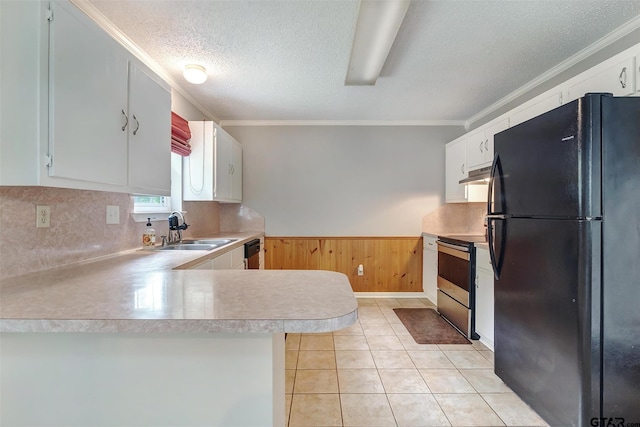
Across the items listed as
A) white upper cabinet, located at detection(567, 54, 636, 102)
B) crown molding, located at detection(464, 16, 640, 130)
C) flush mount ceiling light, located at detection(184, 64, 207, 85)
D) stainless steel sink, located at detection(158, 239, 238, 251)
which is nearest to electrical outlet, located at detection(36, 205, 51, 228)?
stainless steel sink, located at detection(158, 239, 238, 251)

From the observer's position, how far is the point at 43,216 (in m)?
1.37

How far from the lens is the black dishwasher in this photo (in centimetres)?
290

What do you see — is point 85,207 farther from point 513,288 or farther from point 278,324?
point 513,288

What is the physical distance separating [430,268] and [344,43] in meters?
2.83

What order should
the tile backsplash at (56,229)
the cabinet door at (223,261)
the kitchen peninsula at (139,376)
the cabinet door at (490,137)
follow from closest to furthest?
the kitchen peninsula at (139,376), the tile backsplash at (56,229), the cabinet door at (223,261), the cabinet door at (490,137)

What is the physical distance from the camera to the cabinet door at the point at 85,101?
1.07m

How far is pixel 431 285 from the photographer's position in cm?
365

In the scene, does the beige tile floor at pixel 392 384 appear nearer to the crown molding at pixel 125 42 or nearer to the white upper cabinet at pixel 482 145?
the white upper cabinet at pixel 482 145

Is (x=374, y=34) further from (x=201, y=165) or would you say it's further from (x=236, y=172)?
(x=236, y=172)

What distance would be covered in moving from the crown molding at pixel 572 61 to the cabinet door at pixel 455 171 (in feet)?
1.78

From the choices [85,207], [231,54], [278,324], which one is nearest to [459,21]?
[231,54]

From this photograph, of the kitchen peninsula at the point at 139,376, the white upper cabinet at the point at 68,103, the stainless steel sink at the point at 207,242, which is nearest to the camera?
the kitchen peninsula at the point at 139,376

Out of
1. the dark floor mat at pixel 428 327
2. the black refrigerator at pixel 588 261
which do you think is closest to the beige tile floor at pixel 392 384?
the dark floor mat at pixel 428 327

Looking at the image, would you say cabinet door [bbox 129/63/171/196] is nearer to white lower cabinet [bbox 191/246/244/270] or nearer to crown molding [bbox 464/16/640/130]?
white lower cabinet [bbox 191/246/244/270]
